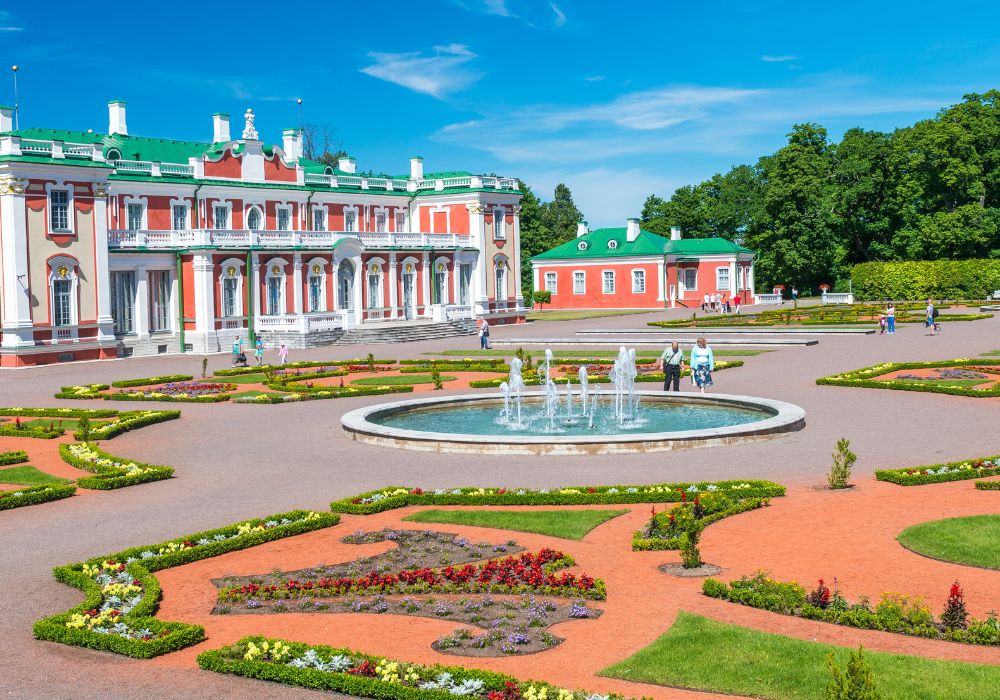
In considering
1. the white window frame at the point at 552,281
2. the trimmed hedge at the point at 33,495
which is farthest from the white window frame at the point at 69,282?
the white window frame at the point at 552,281

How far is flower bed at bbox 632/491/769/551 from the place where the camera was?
13430 millimetres

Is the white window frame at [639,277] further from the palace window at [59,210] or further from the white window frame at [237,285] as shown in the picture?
the palace window at [59,210]

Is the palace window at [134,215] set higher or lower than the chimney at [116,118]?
lower

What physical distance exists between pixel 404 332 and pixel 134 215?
14889mm

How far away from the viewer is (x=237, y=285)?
179ft

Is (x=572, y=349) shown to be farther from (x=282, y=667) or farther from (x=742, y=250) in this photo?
(x=742, y=250)

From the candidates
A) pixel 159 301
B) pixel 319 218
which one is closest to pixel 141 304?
pixel 159 301

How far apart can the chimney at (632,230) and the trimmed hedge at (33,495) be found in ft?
245

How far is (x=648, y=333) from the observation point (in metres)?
53.0

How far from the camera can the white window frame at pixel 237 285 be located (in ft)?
176

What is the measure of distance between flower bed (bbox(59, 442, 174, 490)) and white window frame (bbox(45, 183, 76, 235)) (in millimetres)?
27056

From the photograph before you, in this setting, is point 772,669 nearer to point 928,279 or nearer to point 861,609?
point 861,609

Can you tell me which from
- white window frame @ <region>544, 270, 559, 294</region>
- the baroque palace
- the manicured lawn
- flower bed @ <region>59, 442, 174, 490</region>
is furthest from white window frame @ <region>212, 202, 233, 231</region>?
the manicured lawn

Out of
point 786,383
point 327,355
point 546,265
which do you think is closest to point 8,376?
point 327,355
